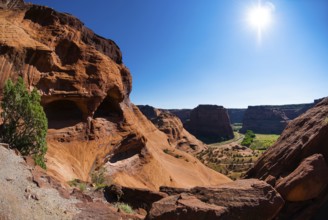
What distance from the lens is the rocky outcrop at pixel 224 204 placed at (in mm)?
10139

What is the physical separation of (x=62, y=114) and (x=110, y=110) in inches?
297

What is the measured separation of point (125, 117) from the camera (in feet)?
124

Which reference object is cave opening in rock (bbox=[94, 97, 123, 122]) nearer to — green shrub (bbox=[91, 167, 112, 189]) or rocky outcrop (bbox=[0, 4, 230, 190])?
rocky outcrop (bbox=[0, 4, 230, 190])

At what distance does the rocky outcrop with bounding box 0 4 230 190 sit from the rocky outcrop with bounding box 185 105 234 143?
10738 centimetres

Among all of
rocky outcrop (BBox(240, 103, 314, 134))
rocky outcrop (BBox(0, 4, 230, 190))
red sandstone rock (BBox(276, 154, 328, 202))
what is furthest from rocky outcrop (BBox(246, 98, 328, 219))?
rocky outcrop (BBox(240, 103, 314, 134))

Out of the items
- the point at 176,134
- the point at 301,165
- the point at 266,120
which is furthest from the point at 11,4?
the point at 266,120

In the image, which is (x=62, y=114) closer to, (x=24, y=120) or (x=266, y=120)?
(x=24, y=120)

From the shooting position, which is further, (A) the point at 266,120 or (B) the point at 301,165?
(A) the point at 266,120

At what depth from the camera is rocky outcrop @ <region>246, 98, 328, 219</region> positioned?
12.2 m

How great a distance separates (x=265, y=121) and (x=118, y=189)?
190 metres

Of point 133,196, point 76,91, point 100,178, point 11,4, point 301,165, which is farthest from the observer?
point 11,4

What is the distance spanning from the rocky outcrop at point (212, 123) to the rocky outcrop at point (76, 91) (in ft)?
352

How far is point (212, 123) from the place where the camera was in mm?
146625

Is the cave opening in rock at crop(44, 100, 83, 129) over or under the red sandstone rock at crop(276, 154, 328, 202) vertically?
over
